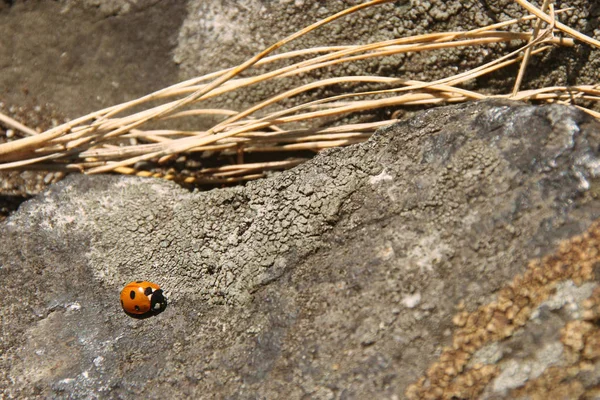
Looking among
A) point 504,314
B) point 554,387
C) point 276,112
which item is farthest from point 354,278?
point 276,112

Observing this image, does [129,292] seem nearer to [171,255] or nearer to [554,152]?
[171,255]

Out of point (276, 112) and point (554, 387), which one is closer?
point (554, 387)

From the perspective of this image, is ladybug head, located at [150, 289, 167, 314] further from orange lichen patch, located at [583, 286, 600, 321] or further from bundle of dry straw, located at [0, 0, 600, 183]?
orange lichen patch, located at [583, 286, 600, 321]

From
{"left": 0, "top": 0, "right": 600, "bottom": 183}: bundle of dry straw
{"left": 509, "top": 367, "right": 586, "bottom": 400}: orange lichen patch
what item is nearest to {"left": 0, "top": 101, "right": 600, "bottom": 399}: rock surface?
{"left": 509, "top": 367, "right": 586, "bottom": 400}: orange lichen patch

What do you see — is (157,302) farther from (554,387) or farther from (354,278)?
(554,387)

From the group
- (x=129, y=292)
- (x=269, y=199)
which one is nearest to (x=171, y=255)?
(x=129, y=292)

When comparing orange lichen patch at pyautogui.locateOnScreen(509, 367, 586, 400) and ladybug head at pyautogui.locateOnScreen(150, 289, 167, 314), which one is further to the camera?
ladybug head at pyautogui.locateOnScreen(150, 289, 167, 314)
